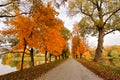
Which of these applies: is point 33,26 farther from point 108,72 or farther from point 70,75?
point 108,72

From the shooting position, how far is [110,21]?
121 feet

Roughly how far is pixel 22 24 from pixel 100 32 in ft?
54.3

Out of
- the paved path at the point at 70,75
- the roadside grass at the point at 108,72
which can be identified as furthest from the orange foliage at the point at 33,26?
the roadside grass at the point at 108,72

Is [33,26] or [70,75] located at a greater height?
[33,26]

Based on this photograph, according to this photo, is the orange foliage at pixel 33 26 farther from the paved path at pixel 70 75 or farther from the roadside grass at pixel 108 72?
the roadside grass at pixel 108 72

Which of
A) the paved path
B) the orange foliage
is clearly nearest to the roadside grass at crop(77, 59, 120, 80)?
the paved path

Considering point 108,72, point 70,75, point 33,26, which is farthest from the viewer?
point 33,26

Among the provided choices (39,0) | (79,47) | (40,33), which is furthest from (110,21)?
(79,47)

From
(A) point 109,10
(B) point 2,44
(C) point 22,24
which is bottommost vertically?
(B) point 2,44

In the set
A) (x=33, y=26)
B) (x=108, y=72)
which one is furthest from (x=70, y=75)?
(x=33, y=26)

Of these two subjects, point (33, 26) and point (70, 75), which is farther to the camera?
point (33, 26)

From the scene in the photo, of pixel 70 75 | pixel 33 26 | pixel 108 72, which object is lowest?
pixel 70 75

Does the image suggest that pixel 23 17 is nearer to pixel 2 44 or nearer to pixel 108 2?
pixel 2 44

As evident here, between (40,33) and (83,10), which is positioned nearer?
(40,33)
